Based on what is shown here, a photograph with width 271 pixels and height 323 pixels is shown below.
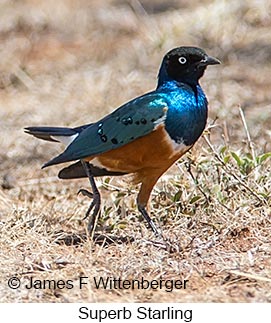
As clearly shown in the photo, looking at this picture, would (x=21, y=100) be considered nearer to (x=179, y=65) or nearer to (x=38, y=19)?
(x=38, y=19)

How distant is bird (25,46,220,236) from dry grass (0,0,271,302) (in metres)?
0.32

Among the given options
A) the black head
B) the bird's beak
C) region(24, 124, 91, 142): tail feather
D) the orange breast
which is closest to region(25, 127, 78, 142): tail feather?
region(24, 124, 91, 142): tail feather

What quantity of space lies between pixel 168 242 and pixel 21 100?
3.91 m

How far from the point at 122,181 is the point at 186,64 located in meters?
1.06

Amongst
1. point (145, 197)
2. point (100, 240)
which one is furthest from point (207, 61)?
point (100, 240)

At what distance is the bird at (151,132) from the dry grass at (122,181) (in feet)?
1.03

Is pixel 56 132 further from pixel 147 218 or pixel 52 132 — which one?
pixel 147 218

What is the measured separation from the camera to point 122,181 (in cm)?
611

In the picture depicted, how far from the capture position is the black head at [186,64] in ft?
17.4

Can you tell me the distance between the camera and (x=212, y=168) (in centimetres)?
596

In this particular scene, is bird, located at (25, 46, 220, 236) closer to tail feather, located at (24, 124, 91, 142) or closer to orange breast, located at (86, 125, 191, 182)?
orange breast, located at (86, 125, 191, 182)

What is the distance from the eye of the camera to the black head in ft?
17.4

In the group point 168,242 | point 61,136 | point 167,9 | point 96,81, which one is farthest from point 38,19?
point 168,242

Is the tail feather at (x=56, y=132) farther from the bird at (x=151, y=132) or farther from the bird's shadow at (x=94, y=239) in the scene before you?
the bird's shadow at (x=94, y=239)
